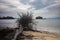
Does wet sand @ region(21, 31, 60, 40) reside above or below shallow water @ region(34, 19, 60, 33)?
below

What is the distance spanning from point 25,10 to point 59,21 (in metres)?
0.66

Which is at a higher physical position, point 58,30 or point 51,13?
point 51,13

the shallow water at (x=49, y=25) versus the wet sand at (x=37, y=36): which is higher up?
the shallow water at (x=49, y=25)

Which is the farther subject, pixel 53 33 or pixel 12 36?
pixel 53 33

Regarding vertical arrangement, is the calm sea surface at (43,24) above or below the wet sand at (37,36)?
above

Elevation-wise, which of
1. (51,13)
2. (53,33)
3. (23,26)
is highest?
(51,13)

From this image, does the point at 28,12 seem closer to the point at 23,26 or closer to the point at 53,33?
the point at 23,26

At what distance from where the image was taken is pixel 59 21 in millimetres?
2438

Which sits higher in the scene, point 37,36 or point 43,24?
point 43,24

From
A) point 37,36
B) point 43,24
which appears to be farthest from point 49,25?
point 37,36

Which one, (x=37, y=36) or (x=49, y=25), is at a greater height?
(x=49, y=25)

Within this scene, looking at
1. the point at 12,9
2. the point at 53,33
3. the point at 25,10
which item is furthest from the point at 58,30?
the point at 12,9

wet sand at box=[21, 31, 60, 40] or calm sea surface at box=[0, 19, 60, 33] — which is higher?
calm sea surface at box=[0, 19, 60, 33]

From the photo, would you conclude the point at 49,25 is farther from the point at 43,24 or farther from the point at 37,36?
the point at 37,36
